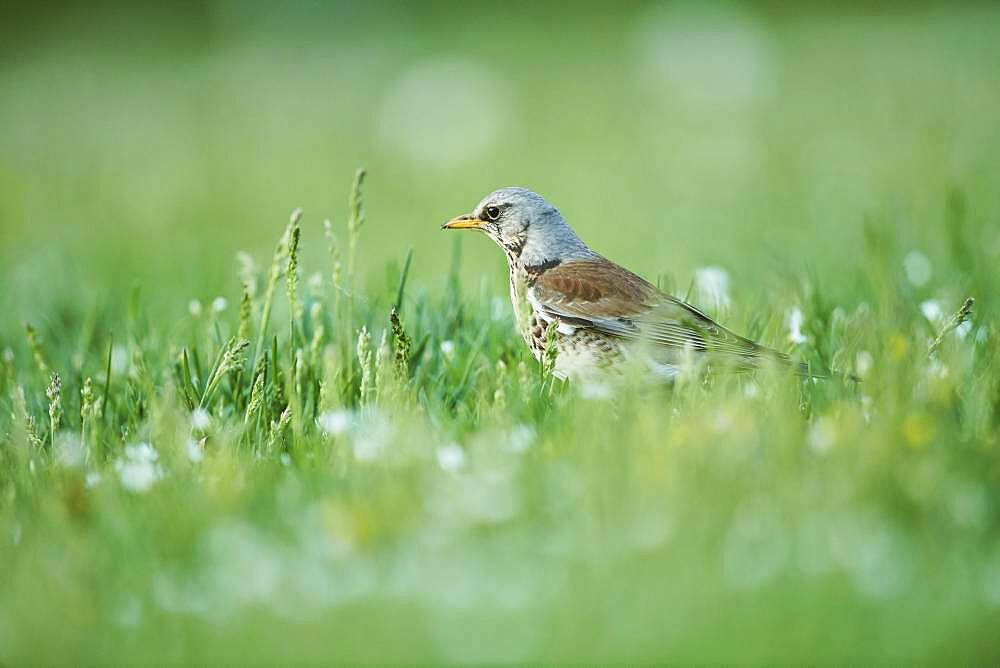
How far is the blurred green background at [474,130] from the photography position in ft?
30.5

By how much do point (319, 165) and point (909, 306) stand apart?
8.48 metres

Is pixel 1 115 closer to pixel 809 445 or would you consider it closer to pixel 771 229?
pixel 771 229

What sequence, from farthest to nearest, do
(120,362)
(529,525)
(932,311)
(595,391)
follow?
(120,362) < (932,311) < (595,391) < (529,525)

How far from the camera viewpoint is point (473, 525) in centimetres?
329

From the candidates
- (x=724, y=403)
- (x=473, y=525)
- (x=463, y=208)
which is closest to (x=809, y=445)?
(x=724, y=403)

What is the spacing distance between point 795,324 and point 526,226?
1.56m

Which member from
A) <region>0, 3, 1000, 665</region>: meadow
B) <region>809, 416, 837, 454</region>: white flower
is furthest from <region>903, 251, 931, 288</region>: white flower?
<region>809, 416, 837, 454</region>: white flower

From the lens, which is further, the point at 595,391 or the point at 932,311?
the point at 932,311

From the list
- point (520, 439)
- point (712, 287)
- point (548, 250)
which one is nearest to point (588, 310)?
point (548, 250)

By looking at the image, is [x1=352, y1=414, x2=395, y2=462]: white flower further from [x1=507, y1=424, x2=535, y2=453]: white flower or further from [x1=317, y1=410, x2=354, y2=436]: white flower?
[x1=507, y1=424, x2=535, y2=453]: white flower

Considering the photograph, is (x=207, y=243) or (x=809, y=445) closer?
(x=809, y=445)

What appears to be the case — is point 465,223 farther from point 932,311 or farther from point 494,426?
point 932,311

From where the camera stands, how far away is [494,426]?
414 cm

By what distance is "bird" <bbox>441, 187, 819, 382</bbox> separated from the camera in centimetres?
514
